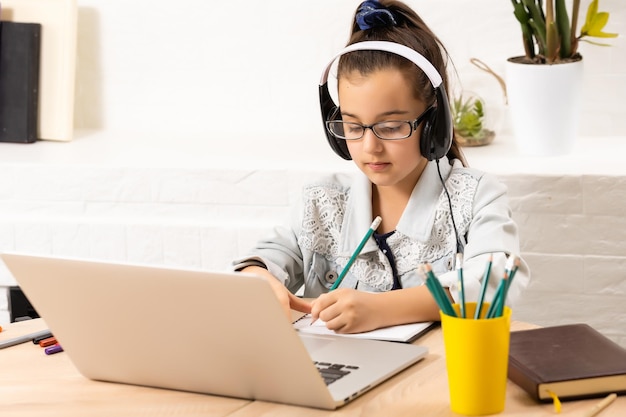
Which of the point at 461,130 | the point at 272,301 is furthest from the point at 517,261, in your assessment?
the point at 461,130

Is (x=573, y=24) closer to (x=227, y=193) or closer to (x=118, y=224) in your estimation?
(x=227, y=193)

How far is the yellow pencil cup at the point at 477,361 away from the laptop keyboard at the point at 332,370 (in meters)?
0.16

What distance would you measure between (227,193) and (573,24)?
906 mm

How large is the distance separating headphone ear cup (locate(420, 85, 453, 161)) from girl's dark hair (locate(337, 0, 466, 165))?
6 centimetres

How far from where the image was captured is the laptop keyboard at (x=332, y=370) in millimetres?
1257

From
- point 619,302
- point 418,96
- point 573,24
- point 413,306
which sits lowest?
point 619,302

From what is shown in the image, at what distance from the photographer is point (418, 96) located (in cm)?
170

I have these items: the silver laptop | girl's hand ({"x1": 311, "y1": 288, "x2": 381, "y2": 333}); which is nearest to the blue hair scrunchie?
girl's hand ({"x1": 311, "y1": 288, "x2": 381, "y2": 333})

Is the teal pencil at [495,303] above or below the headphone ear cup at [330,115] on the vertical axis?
below

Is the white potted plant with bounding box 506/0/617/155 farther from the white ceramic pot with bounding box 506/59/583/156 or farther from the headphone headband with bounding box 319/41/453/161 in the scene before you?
the headphone headband with bounding box 319/41/453/161

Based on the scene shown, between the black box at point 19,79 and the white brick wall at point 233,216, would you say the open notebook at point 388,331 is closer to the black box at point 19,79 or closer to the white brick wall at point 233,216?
the white brick wall at point 233,216

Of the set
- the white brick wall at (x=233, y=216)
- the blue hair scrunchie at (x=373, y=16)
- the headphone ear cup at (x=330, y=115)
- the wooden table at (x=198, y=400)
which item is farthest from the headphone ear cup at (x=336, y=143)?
the white brick wall at (x=233, y=216)

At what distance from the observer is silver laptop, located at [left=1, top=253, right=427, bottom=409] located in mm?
1126

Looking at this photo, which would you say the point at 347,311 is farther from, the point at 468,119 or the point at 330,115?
the point at 468,119
